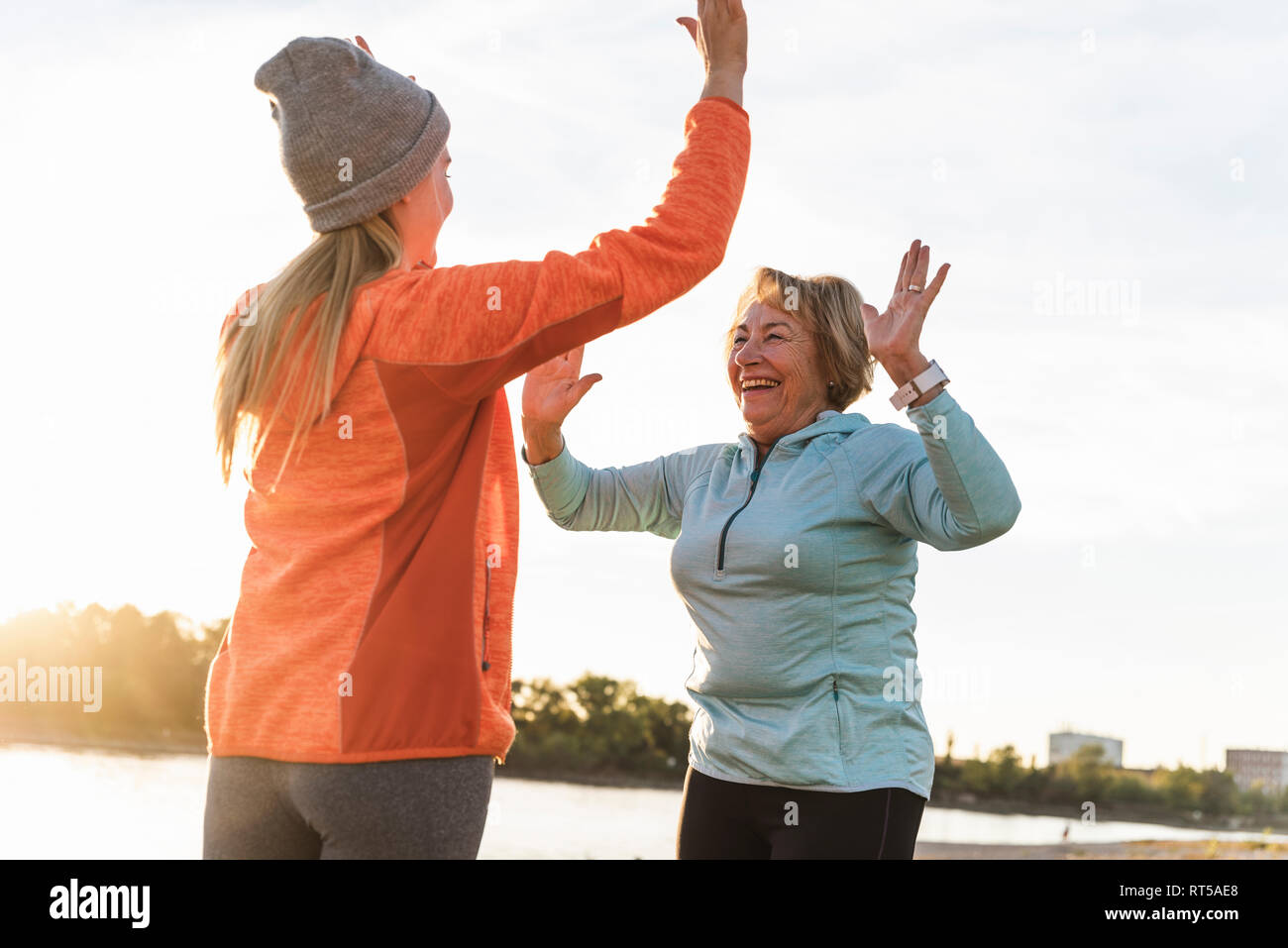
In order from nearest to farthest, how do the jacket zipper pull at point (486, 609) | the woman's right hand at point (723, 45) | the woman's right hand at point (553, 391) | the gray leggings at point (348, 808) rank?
the gray leggings at point (348, 808) → the jacket zipper pull at point (486, 609) → the woman's right hand at point (723, 45) → the woman's right hand at point (553, 391)

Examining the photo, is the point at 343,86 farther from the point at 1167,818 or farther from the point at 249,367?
the point at 1167,818

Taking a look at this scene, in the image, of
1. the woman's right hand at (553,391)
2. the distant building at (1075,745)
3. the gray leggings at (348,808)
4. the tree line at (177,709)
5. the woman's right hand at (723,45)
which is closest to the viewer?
the gray leggings at (348,808)

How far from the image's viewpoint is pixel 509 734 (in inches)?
70.3

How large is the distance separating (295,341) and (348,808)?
0.70 metres

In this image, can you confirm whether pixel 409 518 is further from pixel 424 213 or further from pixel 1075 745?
pixel 1075 745

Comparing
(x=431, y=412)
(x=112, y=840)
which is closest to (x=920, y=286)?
(x=431, y=412)

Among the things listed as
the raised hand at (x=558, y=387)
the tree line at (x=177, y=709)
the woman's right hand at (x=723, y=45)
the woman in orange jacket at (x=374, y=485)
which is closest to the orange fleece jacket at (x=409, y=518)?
the woman in orange jacket at (x=374, y=485)

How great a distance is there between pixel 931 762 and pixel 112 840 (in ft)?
120

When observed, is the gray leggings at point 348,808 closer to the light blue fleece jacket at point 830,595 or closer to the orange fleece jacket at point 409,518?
the orange fleece jacket at point 409,518

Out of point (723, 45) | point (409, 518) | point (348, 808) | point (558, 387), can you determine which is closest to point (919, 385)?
point (723, 45)

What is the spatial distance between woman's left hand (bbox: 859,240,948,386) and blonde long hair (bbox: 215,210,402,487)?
4.42 ft

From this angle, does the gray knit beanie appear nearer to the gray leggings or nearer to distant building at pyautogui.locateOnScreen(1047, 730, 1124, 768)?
the gray leggings

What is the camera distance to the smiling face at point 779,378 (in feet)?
11.0

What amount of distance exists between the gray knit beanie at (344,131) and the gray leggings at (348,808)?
87 cm
